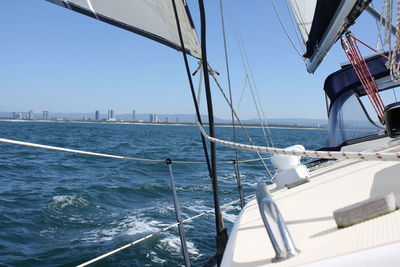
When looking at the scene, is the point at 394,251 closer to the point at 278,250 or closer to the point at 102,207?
the point at 278,250

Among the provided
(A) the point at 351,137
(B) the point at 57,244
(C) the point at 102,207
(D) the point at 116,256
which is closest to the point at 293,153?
(A) the point at 351,137

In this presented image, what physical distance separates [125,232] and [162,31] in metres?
3.16

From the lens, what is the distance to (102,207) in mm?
6023

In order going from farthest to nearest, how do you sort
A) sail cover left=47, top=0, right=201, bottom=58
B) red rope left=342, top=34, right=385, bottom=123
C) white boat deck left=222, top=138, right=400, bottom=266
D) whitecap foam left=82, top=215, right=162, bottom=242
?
1. whitecap foam left=82, top=215, right=162, bottom=242
2. red rope left=342, top=34, right=385, bottom=123
3. sail cover left=47, top=0, right=201, bottom=58
4. white boat deck left=222, top=138, right=400, bottom=266

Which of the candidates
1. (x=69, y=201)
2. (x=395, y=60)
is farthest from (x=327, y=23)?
(x=69, y=201)

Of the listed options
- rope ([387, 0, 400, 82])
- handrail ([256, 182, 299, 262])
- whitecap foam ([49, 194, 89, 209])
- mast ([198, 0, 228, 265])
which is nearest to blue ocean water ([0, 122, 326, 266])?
whitecap foam ([49, 194, 89, 209])

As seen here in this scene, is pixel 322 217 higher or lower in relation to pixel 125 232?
higher

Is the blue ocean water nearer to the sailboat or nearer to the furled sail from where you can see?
the sailboat

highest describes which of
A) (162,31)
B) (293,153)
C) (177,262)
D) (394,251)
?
(162,31)

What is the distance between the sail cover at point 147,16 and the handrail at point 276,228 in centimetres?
148

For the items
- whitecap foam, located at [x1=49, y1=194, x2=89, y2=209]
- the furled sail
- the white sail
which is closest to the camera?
the furled sail

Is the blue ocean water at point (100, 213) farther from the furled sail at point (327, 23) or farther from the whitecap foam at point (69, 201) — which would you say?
the furled sail at point (327, 23)

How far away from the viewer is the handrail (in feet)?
2.84

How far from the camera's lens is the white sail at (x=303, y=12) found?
4.16m
